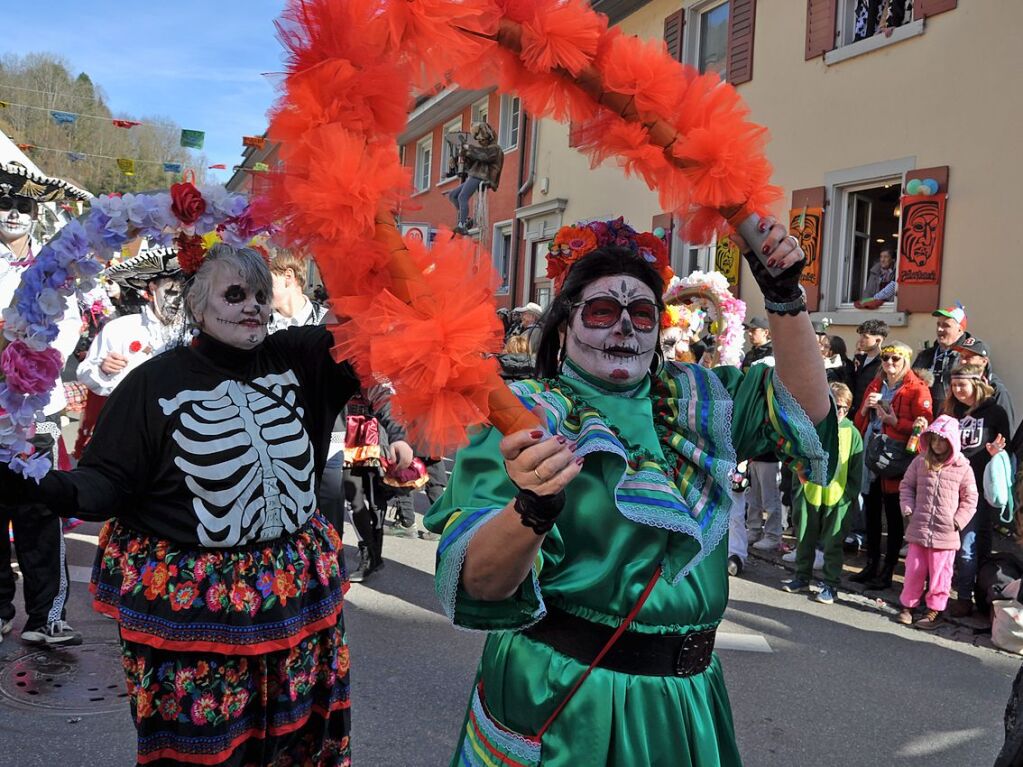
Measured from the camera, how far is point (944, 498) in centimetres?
579

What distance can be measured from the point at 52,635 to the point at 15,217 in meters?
2.15

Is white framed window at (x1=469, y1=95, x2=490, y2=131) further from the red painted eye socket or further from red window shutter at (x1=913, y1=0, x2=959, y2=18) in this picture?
the red painted eye socket

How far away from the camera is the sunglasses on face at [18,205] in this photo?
15.5ft

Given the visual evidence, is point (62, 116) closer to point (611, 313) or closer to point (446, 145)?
point (446, 145)

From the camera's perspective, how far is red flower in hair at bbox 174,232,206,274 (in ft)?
9.71

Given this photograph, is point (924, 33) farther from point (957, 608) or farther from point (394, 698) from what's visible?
point (394, 698)

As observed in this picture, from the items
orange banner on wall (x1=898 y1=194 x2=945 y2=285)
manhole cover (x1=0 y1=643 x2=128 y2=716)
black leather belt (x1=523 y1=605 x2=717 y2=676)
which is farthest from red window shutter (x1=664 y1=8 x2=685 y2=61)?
black leather belt (x1=523 y1=605 x2=717 y2=676)

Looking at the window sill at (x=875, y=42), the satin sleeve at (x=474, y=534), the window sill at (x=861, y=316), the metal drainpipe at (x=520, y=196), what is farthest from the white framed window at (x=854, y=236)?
the satin sleeve at (x=474, y=534)

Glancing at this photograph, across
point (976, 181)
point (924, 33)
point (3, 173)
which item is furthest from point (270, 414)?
point (924, 33)

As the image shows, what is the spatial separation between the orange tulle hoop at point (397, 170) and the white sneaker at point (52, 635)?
360 cm

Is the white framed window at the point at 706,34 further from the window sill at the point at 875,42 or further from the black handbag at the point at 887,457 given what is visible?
the black handbag at the point at 887,457

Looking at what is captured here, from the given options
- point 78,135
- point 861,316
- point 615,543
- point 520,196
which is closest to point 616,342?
point 615,543

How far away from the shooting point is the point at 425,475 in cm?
574

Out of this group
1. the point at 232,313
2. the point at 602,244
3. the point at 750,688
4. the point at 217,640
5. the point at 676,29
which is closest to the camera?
the point at 602,244
